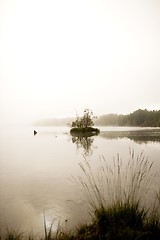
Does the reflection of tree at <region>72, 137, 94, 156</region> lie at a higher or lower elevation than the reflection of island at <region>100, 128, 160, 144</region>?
higher

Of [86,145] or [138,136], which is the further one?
[138,136]

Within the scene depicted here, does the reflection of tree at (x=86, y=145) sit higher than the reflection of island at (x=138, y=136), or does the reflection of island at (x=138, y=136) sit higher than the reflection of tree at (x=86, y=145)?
the reflection of tree at (x=86, y=145)

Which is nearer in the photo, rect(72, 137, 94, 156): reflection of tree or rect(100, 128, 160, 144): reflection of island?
rect(72, 137, 94, 156): reflection of tree

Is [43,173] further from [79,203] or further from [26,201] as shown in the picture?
[79,203]

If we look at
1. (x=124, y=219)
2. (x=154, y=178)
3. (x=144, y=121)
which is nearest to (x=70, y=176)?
(x=154, y=178)


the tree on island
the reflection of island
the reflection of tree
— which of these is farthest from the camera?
the tree on island

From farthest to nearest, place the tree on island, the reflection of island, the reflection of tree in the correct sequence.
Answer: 1. the tree on island
2. the reflection of island
3. the reflection of tree

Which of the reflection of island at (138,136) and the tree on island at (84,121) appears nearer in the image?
the reflection of island at (138,136)

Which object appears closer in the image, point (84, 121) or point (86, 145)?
point (86, 145)

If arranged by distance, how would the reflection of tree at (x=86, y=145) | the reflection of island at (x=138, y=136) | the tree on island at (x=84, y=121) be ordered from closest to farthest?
the reflection of tree at (x=86, y=145), the reflection of island at (x=138, y=136), the tree on island at (x=84, y=121)

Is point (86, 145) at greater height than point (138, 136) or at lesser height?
greater

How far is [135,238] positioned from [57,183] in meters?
6.15

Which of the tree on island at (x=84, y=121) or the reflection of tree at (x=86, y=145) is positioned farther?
the tree on island at (x=84, y=121)

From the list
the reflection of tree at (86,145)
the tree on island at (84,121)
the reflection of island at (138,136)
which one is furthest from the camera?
the tree on island at (84,121)
